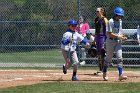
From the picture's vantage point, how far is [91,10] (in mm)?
19859

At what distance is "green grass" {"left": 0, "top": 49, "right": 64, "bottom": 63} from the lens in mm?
20375

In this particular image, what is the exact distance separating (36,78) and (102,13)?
2.68m

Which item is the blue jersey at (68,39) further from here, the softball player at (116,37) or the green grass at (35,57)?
the green grass at (35,57)

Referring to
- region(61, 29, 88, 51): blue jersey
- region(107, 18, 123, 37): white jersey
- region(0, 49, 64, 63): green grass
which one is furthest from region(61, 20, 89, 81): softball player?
region(0, 49, 64, 63): green grass

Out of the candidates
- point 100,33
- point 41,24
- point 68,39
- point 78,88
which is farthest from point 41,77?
point 41,24

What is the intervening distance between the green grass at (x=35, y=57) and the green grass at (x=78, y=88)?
26.3ft

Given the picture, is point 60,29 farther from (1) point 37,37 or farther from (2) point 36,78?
(2) point 36,78

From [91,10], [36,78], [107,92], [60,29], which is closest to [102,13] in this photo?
[36,78]

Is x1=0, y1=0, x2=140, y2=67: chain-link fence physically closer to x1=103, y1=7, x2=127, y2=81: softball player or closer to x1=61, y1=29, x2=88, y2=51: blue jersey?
x1=61, y1=29, x2=88, y2=51: blue jersey

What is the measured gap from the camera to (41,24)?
823 inches

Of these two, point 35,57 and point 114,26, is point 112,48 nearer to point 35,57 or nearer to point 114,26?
point 114,26

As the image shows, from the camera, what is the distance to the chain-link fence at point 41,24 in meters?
19.8

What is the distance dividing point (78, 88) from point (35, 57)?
32.1 feet

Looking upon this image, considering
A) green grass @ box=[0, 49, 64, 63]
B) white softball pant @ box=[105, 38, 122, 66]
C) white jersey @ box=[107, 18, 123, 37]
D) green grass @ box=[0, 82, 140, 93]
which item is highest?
white jersey @ box=[107, 18, 123, 37]
